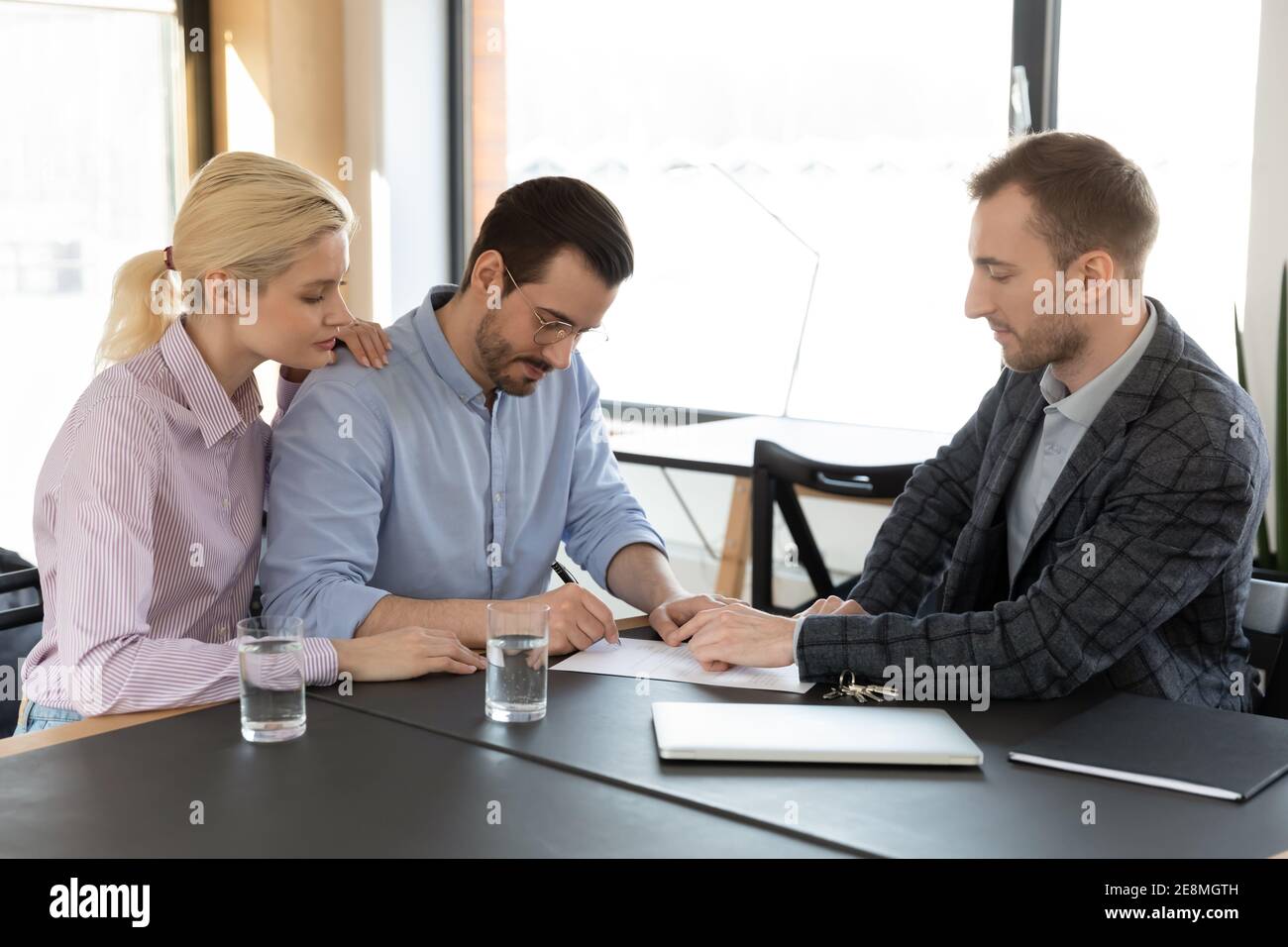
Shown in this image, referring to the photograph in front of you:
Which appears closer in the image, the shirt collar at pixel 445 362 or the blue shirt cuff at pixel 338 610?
the blue shirt cuff at pixel 338 610

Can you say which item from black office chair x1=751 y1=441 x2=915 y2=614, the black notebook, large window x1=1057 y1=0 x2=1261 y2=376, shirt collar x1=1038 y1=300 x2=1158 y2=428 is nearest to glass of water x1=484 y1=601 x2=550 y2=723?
the black notebook

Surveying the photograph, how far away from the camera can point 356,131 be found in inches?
172

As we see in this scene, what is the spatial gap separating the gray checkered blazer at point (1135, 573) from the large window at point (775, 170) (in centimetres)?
191

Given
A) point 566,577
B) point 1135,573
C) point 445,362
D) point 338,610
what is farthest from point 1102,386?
point 338,610

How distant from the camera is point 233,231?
63.6 inches

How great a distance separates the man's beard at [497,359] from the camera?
1889mm

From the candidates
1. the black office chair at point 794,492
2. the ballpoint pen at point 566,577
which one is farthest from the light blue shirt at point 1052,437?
the black office chair at point 794,492

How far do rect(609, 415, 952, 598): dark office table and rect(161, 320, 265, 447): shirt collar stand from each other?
1531mm

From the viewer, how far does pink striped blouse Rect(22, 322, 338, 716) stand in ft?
4.52

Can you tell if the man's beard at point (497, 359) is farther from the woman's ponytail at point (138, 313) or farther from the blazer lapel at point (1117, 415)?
the blazer lapel at point (1117, 415)

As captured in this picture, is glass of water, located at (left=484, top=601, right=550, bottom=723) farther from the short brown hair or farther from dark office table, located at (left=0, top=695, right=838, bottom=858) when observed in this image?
the short brown hair

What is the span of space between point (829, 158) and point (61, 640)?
9.29 ft

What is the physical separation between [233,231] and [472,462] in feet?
1.63

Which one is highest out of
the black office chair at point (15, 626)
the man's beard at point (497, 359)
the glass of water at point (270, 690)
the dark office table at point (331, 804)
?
the man's beard at point (497, 359)
